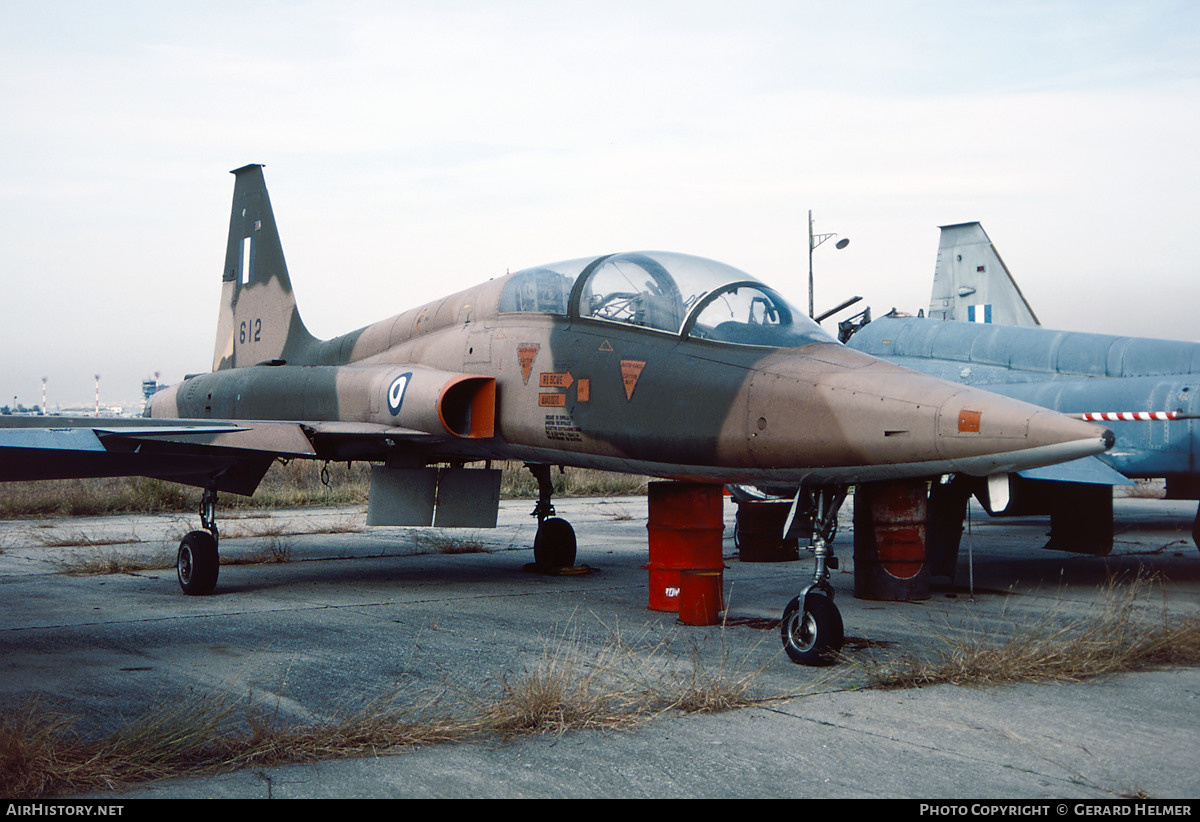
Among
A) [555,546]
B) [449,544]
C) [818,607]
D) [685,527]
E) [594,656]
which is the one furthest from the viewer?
[449,544]

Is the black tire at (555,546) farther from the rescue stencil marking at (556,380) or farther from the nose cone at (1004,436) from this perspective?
the nose cone at (1004,436)

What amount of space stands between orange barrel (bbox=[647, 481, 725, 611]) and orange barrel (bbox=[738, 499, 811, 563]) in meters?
4.21

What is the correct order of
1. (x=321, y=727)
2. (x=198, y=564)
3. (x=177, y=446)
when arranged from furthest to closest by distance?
(x=198, y=564), (x=177, y=446), (x=321, y=727)

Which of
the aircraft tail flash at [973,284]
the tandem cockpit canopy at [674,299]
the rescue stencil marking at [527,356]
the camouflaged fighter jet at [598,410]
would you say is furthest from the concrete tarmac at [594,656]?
the aircraft tail flash at [973,284]

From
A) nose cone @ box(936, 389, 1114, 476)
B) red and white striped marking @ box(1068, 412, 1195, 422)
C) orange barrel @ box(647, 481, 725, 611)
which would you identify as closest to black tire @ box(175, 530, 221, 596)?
orange barrel @ box(647, 481, 725, 611)

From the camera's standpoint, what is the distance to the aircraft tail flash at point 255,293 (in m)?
12.9

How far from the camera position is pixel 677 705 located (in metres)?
5.00

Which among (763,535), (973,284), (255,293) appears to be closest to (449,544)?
(763,535)

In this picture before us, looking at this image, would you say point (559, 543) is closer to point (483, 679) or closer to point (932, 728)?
point (483, 679)

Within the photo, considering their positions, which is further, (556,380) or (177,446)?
(177,446)

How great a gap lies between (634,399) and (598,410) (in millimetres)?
383

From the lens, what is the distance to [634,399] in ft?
23.7

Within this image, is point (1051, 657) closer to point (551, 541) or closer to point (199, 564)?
point (551, 541)

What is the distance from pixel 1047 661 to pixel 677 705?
2290mm
